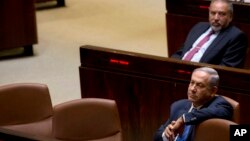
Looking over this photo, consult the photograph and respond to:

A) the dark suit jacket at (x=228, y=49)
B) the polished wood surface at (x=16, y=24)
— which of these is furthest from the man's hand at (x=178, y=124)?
the polished wood surface at (x=16, y=24)

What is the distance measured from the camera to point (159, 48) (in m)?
7.63

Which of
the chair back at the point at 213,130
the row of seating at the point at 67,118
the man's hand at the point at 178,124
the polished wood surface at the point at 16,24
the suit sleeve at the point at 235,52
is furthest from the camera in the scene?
the polished wood surface at the point at 16,24

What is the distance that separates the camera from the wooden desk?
4.09m

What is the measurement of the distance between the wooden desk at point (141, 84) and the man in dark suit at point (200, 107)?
0.45 m

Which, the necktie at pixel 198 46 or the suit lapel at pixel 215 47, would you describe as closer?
the suit lapel at pixel 215 47

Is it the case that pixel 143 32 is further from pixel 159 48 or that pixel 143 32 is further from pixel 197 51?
pixel 197 51

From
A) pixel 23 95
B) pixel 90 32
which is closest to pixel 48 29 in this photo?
pixel 90 32

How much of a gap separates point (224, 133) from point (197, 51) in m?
1.68

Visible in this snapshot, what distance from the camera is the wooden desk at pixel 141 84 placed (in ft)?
13.4

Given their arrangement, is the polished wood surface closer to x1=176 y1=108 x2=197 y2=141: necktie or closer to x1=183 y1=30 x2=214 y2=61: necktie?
x1=183 y1=30 x2=214 y2=61: necktie

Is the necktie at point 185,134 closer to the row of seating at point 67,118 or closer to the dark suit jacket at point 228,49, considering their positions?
the row of seating at point 67,118

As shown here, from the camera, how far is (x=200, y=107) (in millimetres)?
3668

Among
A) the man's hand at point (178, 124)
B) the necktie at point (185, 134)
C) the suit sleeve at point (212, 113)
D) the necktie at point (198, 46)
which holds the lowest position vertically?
the necktie at point (185, 134)

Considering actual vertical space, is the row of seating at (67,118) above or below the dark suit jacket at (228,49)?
below
